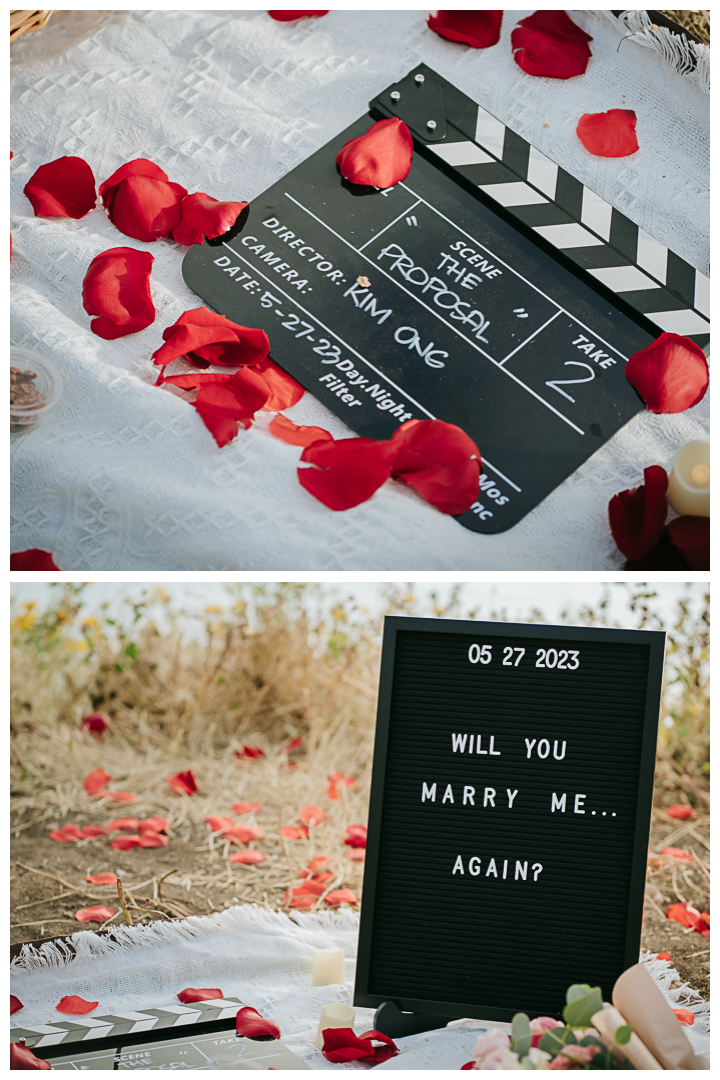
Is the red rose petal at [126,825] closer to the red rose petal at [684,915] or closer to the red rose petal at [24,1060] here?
the red rose petal at [24,1060]

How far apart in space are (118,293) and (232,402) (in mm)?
264

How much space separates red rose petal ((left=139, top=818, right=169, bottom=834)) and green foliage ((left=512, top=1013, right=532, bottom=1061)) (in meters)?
0.91

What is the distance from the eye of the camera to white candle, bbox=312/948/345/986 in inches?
38.9

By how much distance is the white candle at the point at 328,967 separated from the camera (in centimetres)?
99

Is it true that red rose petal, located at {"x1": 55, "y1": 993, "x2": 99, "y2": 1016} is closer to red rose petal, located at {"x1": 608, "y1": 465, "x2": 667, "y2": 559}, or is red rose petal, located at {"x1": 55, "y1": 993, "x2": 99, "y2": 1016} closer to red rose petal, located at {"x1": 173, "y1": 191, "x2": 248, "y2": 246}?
red rose petal, located at {"x1": 608, "y1": 465, "x2": 667, "y2": 559}

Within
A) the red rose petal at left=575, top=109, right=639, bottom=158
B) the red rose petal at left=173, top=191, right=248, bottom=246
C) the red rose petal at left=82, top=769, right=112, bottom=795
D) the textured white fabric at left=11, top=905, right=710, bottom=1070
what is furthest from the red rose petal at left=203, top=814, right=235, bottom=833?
the red rose petal at left=575, top=109, right=639, bottom=158

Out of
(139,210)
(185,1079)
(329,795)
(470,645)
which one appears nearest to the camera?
(185,1079)

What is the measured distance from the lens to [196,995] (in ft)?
3.13

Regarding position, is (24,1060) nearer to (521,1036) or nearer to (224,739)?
(521,1036)

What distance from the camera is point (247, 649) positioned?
1.89 meters

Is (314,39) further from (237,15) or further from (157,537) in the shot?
(157,537)

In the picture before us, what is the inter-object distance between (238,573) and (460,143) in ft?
2.55

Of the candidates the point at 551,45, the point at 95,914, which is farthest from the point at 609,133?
the point at 95,914

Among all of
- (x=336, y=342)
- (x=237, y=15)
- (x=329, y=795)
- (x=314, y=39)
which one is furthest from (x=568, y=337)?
(x=329, y=795)
